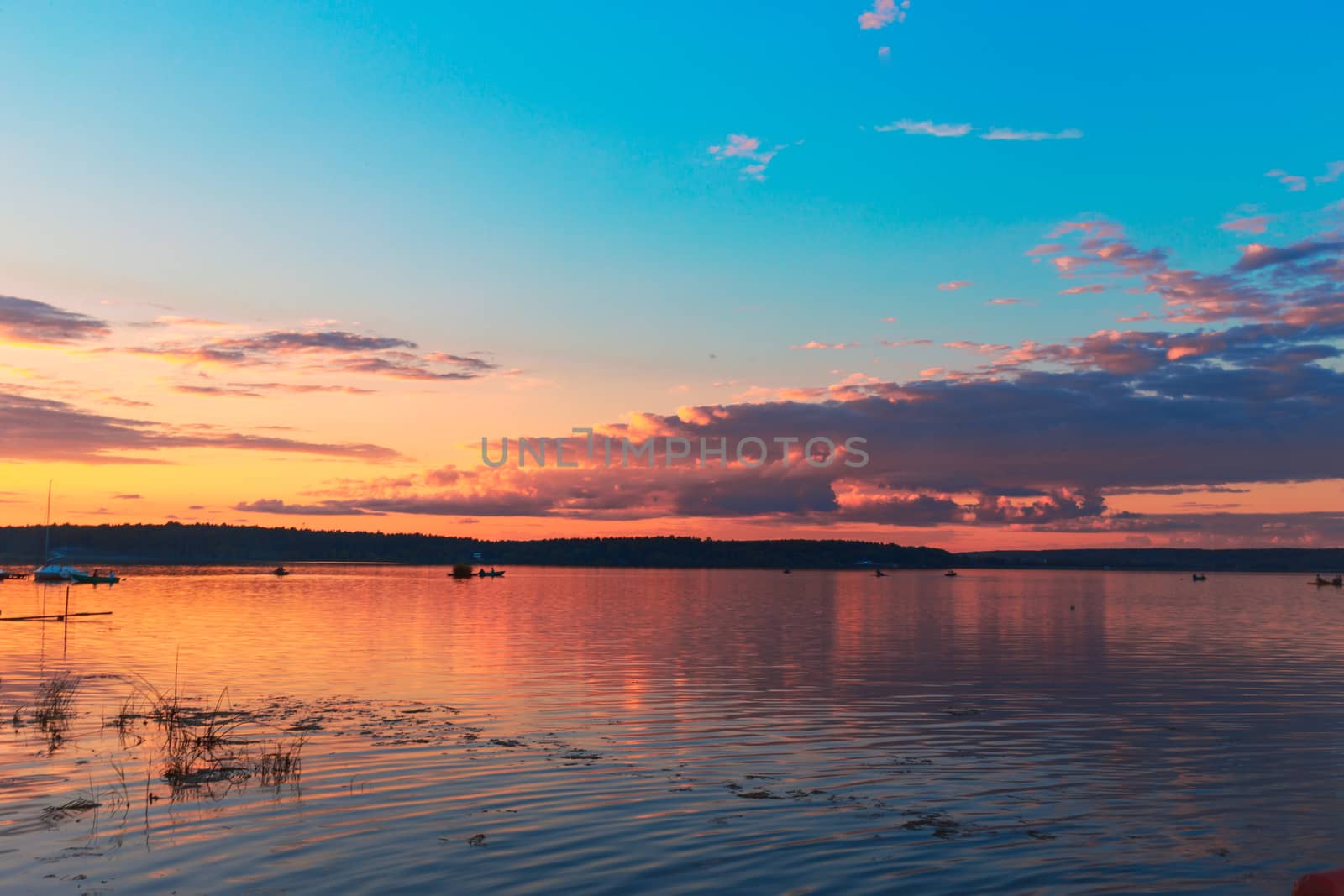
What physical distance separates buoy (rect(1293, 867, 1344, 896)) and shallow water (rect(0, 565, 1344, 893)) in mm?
3820

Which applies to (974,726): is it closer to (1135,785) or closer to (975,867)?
(1135,785)

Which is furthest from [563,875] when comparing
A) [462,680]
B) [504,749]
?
[462,680]

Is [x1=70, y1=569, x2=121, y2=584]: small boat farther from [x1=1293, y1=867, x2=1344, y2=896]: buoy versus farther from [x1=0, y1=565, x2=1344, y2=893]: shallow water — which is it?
[x1=1293, y1=867, x2=1344, y2=896]: buoy

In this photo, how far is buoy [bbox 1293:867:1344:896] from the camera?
39.5 ft

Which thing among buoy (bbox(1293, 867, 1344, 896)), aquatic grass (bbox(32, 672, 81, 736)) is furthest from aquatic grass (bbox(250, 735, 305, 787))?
buoy (bbox(1293, 867, 1344, 896))

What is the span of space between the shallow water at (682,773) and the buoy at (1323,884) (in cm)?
382

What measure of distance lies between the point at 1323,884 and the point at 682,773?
48.4 feet

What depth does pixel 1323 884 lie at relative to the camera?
1212cm

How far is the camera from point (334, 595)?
419ft

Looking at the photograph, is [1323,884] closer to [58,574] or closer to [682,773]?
[682,773]

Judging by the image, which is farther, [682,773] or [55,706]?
[55,706]

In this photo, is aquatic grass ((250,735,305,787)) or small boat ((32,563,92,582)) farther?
small boat ((32,563,92,582))

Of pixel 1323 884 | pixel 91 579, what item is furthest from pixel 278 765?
pixel 91 579

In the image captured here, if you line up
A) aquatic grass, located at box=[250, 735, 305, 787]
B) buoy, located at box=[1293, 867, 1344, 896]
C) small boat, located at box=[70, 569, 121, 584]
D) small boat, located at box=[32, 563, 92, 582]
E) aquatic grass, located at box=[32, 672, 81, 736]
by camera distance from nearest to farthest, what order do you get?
buoy, located at box=[1293, 867, 1344, 896] → aquatic grass, located at box=[250, 735, 305, 787] → aquatic grass, located at box=[32, 672, 81, 736] → small boat, located at box=[70, 569, 121, 584] → small boat, located at box=[32, 563, 92, 582]
